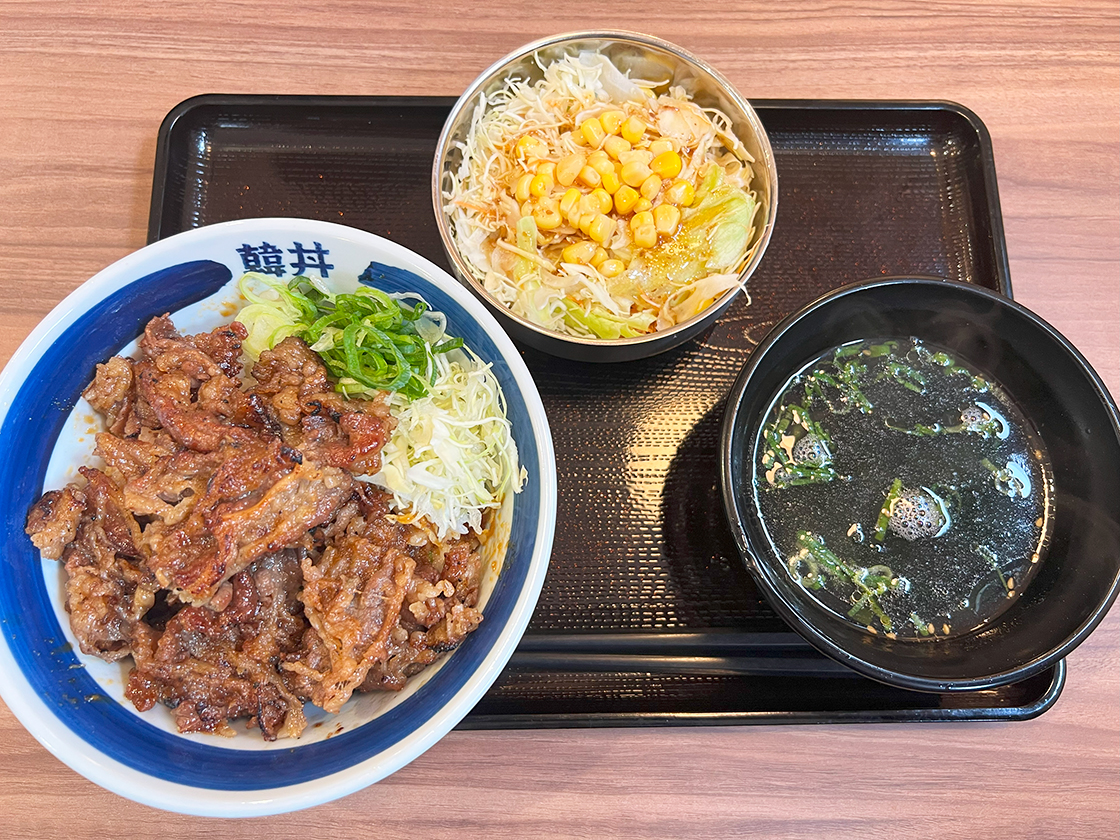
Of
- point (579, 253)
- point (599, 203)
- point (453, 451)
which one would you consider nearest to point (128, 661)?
point (453, 451)

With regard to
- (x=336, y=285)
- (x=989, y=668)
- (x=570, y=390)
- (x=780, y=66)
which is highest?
(x=780, y=66)

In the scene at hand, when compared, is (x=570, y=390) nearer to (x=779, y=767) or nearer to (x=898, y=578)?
(x=898, y=578)

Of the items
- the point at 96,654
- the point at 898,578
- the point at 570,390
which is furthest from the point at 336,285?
the point at 898,578

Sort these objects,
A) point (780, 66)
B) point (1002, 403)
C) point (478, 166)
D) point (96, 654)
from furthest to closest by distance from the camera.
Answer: point (780, 66)
point (478, 166)
point (1002, 403)
point (96, 654)

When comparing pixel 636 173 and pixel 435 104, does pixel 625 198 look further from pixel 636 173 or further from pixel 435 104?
pixel 435 104

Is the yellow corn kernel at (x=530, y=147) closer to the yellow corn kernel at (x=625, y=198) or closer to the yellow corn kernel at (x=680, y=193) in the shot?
the yellow corn kernel at (x=625, y=198)

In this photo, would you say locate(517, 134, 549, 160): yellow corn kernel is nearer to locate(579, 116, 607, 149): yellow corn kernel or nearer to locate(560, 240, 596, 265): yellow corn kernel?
locate(579, 116, 607, 149): yellow corn kernel

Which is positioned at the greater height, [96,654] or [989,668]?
[96,654]
